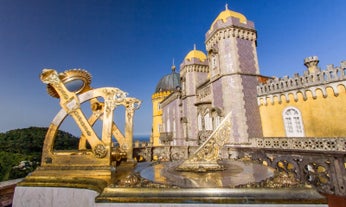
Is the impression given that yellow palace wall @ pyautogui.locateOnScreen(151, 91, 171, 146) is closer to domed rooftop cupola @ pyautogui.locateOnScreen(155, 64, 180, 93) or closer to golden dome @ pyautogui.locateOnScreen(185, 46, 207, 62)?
domed rooftop cupola @ pyautogui.locateOnScreen(155, 64, 180, 93)

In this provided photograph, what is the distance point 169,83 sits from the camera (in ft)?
109

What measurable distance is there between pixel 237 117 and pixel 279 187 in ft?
37.5

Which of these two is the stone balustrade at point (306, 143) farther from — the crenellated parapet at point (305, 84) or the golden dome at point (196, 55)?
the golden dome at point (196, 55)

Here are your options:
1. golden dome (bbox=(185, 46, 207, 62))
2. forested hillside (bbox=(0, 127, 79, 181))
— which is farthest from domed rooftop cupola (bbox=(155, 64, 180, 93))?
forested hillside (bbox=(0, 127, 79, 181))

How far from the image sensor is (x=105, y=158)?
2.53m

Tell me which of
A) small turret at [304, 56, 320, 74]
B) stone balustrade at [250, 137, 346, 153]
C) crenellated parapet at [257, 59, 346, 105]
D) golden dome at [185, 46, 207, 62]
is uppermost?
golden dome at [185, 46, 207, 62]

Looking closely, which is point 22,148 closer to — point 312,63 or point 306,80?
point 306,80

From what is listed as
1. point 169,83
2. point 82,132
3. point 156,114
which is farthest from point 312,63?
point 156,114

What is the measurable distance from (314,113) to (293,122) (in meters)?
1.41

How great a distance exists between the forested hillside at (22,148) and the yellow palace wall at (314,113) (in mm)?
13619

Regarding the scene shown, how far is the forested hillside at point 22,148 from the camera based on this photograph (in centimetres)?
477

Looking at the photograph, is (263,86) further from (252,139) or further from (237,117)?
(252,139)

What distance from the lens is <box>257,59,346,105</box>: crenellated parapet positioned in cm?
1035

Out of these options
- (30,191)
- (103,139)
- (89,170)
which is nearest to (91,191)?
(89,170)
